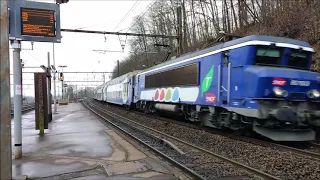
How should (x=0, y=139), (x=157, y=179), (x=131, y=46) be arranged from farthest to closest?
(x=131, y=46)
(x=157, y=179)
(x=0, y=139)

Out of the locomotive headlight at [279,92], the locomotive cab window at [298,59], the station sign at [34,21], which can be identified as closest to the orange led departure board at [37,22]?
the station sign at [34,21]

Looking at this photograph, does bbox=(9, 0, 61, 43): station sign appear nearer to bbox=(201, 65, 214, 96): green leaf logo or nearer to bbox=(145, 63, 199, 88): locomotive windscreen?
bbox=(201, 65, 214, 96): green leaf logo

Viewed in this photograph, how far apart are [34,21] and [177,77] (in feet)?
27.6

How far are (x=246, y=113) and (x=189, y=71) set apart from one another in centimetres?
504

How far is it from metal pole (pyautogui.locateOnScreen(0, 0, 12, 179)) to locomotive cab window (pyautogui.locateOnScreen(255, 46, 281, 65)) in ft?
24.3

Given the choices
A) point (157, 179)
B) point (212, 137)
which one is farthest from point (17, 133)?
point (212, 137)

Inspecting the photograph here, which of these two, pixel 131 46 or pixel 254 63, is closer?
pixel 254 63

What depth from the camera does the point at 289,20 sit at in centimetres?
1941

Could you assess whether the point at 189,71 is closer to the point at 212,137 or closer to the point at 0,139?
the point at 212,137

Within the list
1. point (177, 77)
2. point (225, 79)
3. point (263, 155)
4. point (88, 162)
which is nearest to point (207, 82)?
point (225, 79)

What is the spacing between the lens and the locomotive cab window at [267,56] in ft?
33.0

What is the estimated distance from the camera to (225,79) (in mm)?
11102

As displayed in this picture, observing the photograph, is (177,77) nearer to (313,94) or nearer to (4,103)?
(313,94)

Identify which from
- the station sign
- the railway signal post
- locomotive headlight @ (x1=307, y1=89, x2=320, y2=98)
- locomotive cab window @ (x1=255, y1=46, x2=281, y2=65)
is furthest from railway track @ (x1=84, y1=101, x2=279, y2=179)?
the station sign
